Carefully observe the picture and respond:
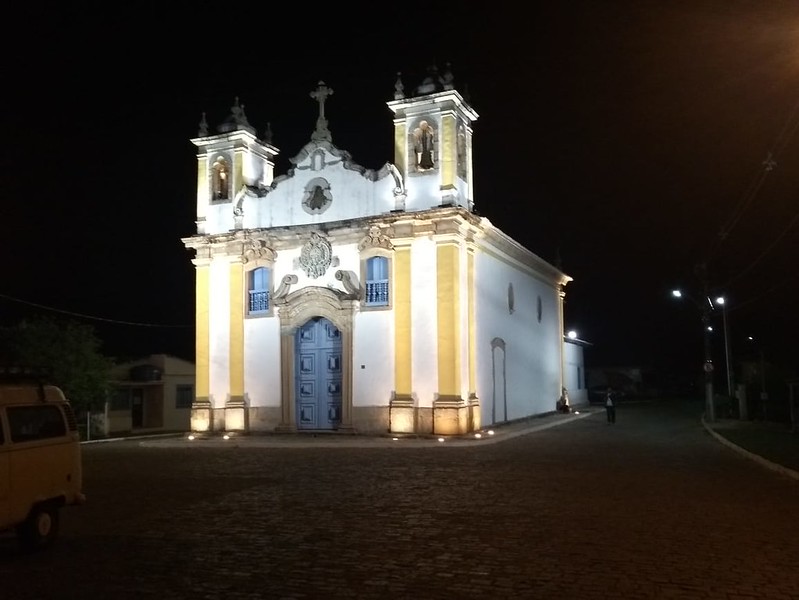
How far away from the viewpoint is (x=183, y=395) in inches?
1444

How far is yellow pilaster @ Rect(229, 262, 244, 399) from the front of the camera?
26094 millimetres

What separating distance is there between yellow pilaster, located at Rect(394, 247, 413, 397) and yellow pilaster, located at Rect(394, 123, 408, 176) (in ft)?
8.90

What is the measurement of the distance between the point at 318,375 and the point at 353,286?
3.21 metres

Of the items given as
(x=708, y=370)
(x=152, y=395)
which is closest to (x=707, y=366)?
(x=708, y=370)

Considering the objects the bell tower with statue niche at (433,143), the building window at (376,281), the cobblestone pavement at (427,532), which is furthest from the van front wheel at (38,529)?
the bell tower with statue niche at (433,143)

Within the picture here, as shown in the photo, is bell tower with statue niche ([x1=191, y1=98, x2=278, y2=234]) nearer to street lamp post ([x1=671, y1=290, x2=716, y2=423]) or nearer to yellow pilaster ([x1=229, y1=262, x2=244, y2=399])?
yellow pilaster ([x1=229, y1=262, x2=244, y2=399])

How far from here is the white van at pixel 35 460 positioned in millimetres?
7832

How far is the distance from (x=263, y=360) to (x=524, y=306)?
11002 millimetres

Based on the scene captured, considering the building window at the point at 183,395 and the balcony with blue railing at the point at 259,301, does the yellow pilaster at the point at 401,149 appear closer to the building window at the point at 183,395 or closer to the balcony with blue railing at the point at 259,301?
the balcony with blue railing at the point at 259,301

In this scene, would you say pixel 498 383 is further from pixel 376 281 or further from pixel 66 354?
pixel 66 354

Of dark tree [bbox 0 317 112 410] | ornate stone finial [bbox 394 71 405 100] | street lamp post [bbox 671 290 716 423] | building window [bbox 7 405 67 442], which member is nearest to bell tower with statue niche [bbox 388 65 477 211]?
ornate stone finial [bbox 394 71 405 100]

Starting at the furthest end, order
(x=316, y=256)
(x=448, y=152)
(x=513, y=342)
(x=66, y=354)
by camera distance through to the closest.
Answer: (x=513, y=342)
(x=66, y=354)
(x=316, y=256)
(x=448, y=152)

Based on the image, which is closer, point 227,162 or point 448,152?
point 448,152

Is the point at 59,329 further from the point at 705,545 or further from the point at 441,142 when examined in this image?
the point at 705,545
